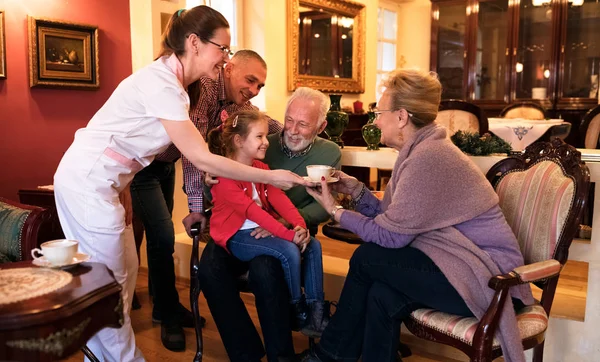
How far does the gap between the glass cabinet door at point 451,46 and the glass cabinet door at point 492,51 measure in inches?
7.6

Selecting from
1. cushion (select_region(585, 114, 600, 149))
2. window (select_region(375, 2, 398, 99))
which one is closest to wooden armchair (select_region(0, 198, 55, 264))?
cushion (select_region(585, 114, 600, 149))

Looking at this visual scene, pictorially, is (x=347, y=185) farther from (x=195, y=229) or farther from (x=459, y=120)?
(x=459, y=120)

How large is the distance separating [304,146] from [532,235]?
1.08m

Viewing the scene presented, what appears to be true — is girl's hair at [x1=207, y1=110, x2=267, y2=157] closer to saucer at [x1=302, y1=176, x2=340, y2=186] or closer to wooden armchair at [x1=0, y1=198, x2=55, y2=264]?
saucer at [x1=302, y1=176, x2=340, y2=186]

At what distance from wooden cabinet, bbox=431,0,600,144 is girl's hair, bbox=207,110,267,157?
5226 mm

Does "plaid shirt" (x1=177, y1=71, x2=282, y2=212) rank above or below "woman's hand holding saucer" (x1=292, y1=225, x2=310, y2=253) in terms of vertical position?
above

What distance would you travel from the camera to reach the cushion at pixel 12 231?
2389 mm

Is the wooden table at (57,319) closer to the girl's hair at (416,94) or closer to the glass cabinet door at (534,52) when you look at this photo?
the girl's hair at (416,94)

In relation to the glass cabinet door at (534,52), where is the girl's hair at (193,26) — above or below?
below

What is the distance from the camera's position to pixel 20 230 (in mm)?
2387

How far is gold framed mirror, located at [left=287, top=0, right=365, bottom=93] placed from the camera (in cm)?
535

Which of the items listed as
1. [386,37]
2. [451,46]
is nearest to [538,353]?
[451,46]

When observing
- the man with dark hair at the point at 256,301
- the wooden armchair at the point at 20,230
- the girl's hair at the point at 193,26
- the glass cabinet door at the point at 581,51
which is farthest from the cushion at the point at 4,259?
the glass cabinet door at the point at 581,51

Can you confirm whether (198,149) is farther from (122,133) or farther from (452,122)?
(452,122)
